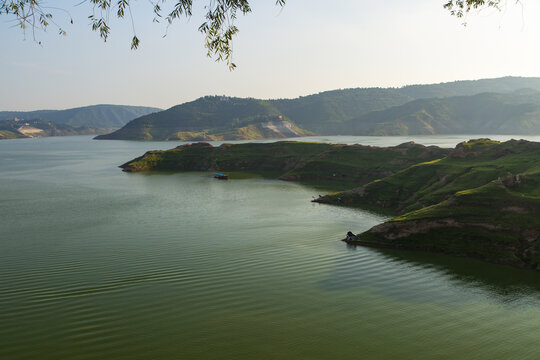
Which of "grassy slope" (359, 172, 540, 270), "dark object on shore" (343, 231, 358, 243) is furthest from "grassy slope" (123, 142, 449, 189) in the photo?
"dark object on shore" (343, 231, 358, 243)

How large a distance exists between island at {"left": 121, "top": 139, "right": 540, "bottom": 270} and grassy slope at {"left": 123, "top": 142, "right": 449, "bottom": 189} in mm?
287

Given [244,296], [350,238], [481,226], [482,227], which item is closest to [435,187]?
[481,226]

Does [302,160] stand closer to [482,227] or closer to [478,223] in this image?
[478,223]

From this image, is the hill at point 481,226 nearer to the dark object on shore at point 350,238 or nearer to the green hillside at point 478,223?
the green hillside at point 478,223

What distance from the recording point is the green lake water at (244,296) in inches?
816

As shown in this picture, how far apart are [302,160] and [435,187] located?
60308mm

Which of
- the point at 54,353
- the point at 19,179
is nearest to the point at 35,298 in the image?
the point at 54,353

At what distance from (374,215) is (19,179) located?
9980cm

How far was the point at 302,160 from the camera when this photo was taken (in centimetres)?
11931

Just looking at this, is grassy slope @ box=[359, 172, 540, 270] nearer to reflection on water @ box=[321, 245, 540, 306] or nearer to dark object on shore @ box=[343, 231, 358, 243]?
dark object on shore @ box=[343, 231, 358, 243]

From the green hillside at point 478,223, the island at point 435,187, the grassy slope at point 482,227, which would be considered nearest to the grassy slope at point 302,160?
the island at point 435,187

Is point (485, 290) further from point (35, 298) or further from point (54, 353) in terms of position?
point (35, 298)

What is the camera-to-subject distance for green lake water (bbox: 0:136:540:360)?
20.7 m

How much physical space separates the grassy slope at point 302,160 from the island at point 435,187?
0.94ft
